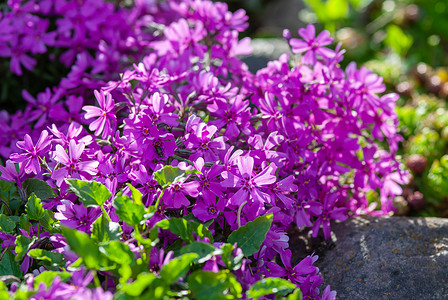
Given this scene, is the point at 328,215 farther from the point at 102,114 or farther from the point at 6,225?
the point at 6,225

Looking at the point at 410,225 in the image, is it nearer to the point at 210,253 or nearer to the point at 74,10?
the point at 210,253

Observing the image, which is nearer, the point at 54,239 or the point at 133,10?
the point at 54,239

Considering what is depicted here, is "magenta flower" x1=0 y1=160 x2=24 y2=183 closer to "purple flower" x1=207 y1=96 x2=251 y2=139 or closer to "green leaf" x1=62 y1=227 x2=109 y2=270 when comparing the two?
"green leaf" x1=62 y1=227 x2=109 y2=270

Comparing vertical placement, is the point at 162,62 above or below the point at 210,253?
above

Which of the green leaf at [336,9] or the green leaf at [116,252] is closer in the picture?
the green leaf at [116,252]

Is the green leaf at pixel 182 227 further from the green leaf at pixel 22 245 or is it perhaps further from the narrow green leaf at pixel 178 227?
the green leaf at pixel 22 245

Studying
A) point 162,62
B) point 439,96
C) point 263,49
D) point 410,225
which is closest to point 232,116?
point 162,62

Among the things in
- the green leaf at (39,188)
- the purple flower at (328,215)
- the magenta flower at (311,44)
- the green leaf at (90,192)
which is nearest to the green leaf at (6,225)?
the green leaf at (39,188)

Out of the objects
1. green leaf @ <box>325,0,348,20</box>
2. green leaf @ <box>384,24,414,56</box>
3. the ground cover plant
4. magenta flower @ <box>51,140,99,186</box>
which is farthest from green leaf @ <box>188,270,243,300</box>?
green leaf @ <box>325,0,348,20</box>
